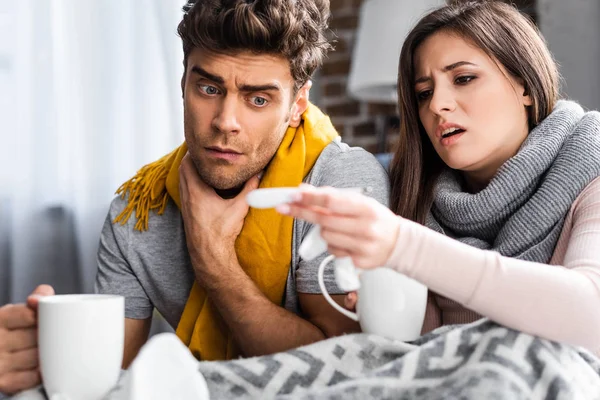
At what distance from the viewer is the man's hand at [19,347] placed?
0.85 metres

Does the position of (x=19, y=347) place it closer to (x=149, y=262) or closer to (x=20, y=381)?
(x=20, y=381)

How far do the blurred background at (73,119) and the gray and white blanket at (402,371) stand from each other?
2.79ft

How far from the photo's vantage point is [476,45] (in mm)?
1277

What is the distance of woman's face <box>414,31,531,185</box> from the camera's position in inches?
49.4

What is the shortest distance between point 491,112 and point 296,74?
367mm

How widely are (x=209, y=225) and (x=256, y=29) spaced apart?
14.5 inches

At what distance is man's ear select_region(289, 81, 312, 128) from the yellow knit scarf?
1cm

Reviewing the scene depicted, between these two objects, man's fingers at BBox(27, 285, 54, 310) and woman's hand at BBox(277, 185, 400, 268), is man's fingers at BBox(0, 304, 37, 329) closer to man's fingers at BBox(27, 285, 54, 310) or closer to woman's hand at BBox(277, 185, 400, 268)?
man's fingers at BBox(27, 285, 54, 310)

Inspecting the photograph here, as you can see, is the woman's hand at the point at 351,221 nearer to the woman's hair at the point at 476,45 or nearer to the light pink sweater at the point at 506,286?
the light pink sweater at the point at 506,286

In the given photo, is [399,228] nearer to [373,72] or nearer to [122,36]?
[122,36]

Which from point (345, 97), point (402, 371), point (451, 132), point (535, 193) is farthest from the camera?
point (345, 97)

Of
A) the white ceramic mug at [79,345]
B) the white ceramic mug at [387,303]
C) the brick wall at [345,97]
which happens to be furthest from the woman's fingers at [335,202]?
the brick wall at [345,97]

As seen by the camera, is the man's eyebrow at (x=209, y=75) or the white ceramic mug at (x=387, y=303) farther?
the man's eyebrow at (x=209, y=75)

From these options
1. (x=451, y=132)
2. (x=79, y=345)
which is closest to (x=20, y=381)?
(x=79, y=345)
